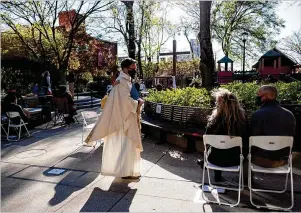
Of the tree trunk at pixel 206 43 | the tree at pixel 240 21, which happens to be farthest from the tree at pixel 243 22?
the tree trunk at pixel 206 43

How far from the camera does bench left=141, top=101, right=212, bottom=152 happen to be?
5695 millimetres

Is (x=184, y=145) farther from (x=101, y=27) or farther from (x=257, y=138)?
(x=101, y=27)

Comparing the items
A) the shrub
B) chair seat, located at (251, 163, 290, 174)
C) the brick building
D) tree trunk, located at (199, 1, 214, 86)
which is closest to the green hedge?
the shrub

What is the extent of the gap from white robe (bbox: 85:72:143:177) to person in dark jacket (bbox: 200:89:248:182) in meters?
1.19

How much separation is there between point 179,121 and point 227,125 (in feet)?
8.77

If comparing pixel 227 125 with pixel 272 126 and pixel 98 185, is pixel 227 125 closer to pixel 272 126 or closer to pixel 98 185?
pixel 272 126

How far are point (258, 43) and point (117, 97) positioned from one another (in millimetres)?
30419

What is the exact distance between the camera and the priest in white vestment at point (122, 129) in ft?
14.3

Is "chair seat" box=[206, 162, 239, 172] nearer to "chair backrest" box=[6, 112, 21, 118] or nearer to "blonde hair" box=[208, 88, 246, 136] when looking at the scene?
"blonde hair" box=[208, 88, 246, 136]

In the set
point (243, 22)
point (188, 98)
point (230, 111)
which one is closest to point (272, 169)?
point (230, 111)

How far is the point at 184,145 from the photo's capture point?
5910mm

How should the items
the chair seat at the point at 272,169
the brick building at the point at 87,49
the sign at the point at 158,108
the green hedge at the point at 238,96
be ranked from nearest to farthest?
the chair seat at the point at 272,169
the green hedge at the point at 238,96
the sign at the point at 158,108
the brick building at the point at 87,49

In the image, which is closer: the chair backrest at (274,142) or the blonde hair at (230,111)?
the chair backrest at (274,142)

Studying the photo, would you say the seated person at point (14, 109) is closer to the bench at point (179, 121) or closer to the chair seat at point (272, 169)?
the bench at point (179, 121)
